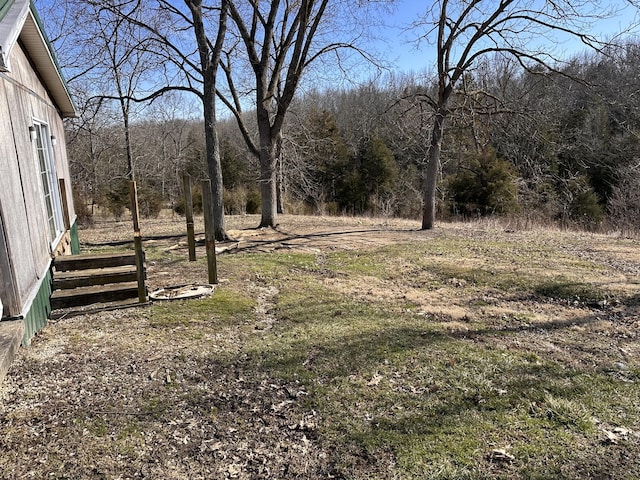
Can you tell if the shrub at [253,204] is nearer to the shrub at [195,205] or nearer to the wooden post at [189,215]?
the shrub at [195,205]

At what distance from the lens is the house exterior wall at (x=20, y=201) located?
11.8 ft

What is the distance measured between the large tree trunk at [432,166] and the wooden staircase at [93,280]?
8.28m

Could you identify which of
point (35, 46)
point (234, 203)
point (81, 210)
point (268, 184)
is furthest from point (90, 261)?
point (234, 203)

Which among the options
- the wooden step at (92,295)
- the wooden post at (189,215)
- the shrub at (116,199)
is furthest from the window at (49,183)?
the shrub at (116,199)

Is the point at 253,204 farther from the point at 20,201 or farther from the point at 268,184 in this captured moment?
the point at 20,201

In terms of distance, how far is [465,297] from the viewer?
5.87 m

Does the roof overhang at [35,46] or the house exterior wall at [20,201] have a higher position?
the roof overhang at [35,46]

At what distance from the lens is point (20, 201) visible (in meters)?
4.14

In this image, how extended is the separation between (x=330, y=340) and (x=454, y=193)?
1884 cm

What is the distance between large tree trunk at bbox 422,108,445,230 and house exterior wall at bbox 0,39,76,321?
8.79m

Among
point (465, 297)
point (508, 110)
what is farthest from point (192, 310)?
point (508, 110)

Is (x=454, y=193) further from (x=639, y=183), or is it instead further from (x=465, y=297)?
(x=465, y=297)

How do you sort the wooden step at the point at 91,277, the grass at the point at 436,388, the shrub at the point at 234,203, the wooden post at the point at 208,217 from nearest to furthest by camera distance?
the grass at the point at 436,388 < the wooden step at the point at 91,277 < the wooden post at the point at 208,217 < the shrub at the point at 234,203

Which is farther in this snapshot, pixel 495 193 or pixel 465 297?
pixel 495 193
